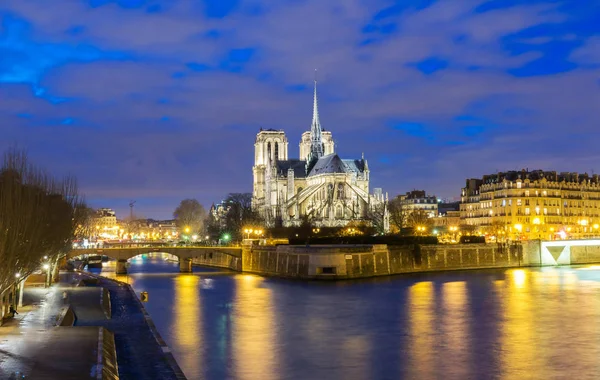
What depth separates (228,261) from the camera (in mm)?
82750

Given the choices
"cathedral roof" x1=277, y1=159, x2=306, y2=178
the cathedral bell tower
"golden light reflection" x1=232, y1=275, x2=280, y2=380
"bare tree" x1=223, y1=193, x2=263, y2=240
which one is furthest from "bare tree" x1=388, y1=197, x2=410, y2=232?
"golden light reflection" x1=232, y1=275, x2=280, y2=380

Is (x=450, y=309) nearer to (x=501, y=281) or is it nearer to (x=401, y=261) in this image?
(x=501, y=281)

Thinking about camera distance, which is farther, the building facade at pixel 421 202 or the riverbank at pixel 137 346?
the building facade at pixel 421 202

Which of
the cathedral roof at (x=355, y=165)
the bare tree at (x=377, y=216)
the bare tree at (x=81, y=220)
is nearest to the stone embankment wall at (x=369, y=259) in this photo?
the bare tree at (x=81, y=220)

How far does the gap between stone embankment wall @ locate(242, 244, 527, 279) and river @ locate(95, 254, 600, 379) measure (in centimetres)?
349

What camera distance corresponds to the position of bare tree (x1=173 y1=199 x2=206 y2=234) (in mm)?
153625

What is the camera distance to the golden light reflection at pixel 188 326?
25.7 meters

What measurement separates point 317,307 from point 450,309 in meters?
7.23

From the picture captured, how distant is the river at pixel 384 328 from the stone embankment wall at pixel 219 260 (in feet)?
65.3

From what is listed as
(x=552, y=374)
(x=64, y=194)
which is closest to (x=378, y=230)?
(x=64, y=194)

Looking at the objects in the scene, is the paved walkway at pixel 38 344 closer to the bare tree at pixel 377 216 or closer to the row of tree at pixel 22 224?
the row of tree at pixel 22 224

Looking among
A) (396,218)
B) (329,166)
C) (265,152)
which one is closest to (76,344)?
(396,218)

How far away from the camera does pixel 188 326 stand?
34562 millimetres

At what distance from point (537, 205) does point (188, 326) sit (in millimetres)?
77802
